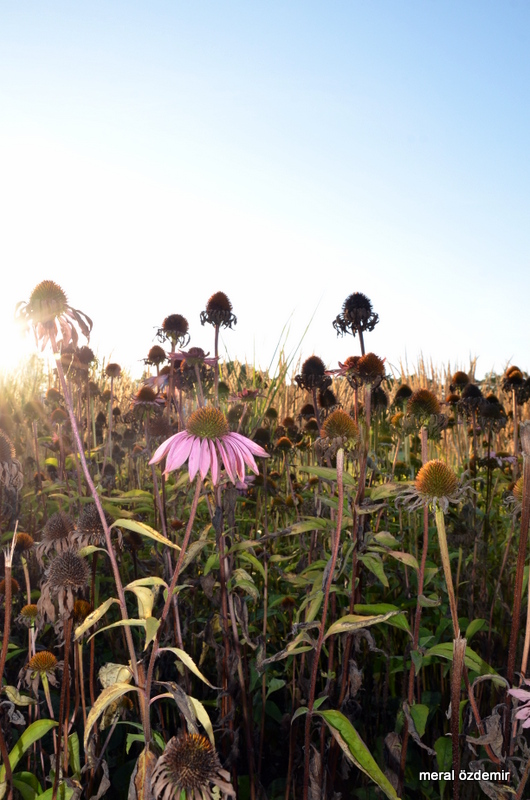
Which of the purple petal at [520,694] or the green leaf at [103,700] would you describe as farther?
the purple petal at [520,694]

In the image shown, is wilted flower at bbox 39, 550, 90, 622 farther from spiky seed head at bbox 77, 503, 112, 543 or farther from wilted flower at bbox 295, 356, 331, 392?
wilted flower at bbox 295, 356, 331, 392

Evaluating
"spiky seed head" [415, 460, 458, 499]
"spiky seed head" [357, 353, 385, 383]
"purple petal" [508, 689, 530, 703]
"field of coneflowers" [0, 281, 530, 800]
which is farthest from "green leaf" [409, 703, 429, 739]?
"spiky seed head" [357, 353, 385, 383]

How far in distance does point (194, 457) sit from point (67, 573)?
494 mm

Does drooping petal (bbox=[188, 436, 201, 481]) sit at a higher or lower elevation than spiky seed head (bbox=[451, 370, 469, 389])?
lower

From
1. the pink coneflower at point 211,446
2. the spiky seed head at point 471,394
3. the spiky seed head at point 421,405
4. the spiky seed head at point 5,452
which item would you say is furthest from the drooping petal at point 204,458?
the spiky seed head at point 471,394

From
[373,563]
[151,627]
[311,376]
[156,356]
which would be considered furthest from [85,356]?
[151,627]

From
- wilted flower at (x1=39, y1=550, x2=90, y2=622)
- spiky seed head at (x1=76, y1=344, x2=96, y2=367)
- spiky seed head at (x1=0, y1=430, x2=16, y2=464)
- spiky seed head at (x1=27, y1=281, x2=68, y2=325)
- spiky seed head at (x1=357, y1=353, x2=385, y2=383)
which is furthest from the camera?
spiky seed head at (x1=76, y1=344, x2=96, y2=367)

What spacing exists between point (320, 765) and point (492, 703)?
97cm

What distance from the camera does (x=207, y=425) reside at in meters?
1.44

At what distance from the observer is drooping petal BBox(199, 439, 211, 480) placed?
4.27 feet

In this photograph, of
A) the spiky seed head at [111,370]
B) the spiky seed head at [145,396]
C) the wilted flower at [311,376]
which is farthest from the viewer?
the spiky seed head at [111,370]

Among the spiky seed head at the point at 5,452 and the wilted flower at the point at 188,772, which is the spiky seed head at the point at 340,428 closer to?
the wilted flower at the point at 188,772

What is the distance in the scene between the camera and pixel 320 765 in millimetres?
1420

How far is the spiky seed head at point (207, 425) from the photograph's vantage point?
144 cm
